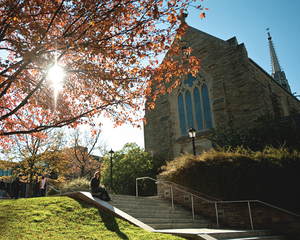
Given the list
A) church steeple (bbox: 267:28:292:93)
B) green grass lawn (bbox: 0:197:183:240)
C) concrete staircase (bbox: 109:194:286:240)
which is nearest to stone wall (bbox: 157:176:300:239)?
concrete staircase (bbox: 109:194:286:240)

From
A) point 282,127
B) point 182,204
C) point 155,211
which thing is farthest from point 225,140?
point 155,211

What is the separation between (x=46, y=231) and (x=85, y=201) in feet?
9.81

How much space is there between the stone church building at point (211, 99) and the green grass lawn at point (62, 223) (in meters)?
12.6

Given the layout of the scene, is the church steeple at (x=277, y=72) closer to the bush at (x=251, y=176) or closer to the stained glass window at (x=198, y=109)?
the stained glass window at (x=198, y=109)

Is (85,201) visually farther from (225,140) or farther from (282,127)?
(282,127)

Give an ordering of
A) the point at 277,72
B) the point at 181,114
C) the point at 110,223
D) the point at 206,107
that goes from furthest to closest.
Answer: the point at 277,72 < the point at 181,114 < the point at 206,107 < the point at 110,223

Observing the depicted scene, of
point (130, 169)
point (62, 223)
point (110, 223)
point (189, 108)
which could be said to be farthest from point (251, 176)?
point (189, 108)

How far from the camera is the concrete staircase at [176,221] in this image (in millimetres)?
6914

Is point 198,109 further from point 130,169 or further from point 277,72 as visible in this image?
point 277,72

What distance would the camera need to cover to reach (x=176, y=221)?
8.33 meters

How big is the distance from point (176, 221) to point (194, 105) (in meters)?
13.5

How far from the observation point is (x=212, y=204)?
31.0ft

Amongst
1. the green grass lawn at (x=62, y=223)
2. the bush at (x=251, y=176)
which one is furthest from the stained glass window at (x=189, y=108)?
the green grass lawn at (x=62, y=223)

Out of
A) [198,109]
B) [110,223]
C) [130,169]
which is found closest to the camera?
[110,223]
